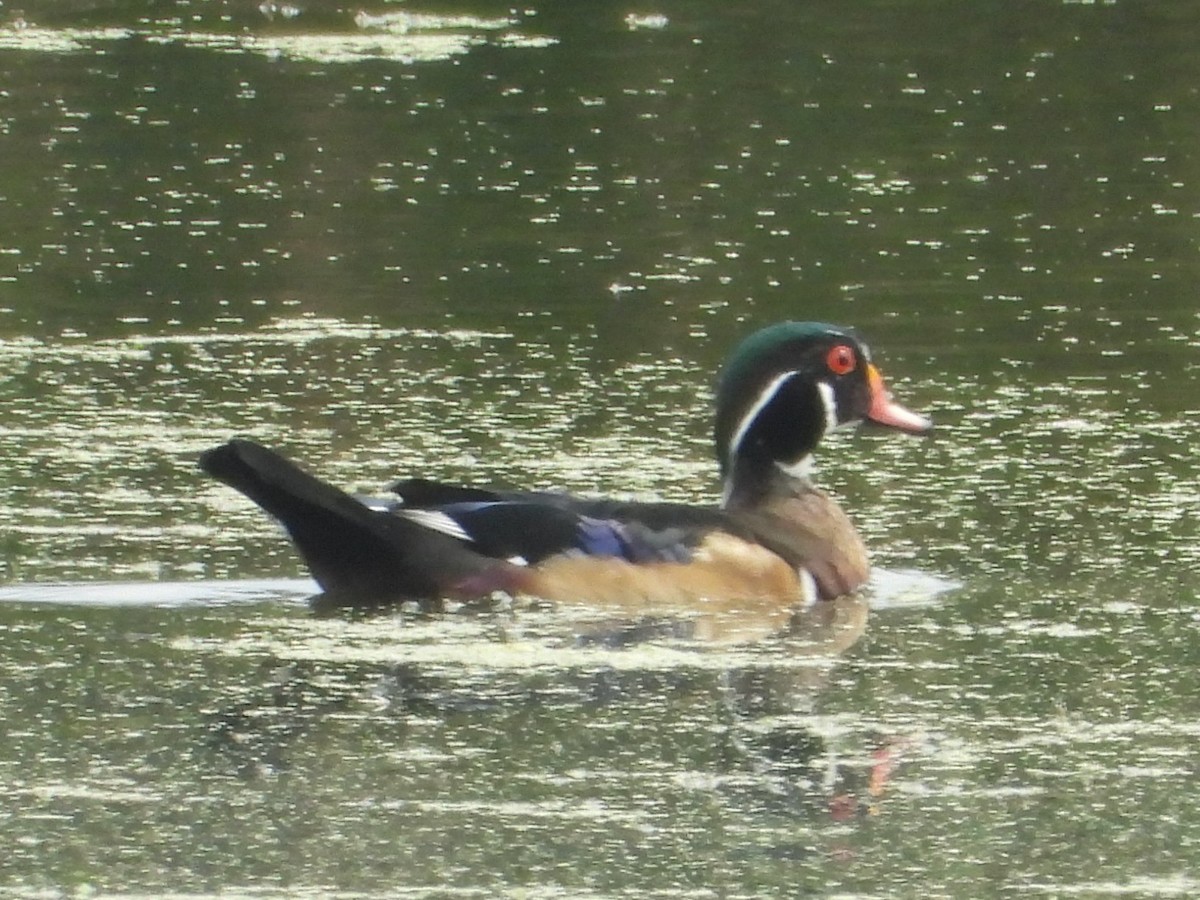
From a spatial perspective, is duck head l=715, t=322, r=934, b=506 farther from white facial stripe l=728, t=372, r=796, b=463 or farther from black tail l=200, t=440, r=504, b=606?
black tail l=200, t=440, r=504, b=606

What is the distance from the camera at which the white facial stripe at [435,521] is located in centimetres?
792

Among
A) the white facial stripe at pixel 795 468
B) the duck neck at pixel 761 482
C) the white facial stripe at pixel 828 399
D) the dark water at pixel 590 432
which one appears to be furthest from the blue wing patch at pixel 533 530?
the white facial stripe at pixel 828 399

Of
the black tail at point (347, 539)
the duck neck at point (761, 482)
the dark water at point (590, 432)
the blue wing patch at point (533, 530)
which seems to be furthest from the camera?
the duck neck at point (761, 482)

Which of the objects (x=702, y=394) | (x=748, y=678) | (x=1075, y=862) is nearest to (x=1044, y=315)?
(x=702, y=394)

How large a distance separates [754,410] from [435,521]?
1173 mm

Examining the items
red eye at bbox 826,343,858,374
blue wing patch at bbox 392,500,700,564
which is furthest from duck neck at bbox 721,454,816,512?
blue wing patch at bbox 392,500,700,564

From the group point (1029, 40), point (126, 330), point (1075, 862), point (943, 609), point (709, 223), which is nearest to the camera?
point (1075, 862)

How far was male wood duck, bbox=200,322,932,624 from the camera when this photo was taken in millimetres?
7801

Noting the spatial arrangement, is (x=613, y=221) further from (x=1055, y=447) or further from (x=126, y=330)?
(x=1055, y=447)

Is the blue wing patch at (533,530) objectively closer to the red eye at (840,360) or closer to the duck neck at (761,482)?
the duck neck at (761,482)

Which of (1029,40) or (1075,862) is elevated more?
(1029,40)

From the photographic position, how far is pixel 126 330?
37.7ft

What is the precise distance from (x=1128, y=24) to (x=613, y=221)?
24.5 ft

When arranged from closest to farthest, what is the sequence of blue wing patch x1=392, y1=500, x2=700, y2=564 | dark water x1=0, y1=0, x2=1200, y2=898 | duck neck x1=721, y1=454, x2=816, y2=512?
dark water x1=0, y1=0, x2=1200, y2=898
blue wing patch x1=392, y1=500, x2=700, y2=564
duck neck x1=721, y1=454, x2=816, y2=512
